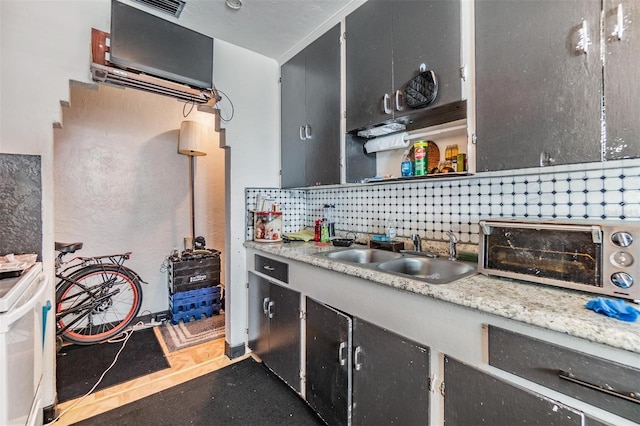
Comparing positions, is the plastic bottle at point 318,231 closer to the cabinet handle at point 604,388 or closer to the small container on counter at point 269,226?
the small container on counter at point 269,226

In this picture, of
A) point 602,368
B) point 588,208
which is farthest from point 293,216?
point 602,368

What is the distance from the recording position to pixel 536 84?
1.04 meters

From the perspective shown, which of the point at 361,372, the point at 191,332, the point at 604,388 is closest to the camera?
the point at 604,388

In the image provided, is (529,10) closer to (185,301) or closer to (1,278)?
(1,278)

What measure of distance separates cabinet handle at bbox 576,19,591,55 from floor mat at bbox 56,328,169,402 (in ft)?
9.81

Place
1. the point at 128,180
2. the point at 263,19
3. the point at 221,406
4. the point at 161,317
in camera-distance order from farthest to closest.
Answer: the point at 161,317, the point at 128,180, the point at 263,19, the point at 221,406

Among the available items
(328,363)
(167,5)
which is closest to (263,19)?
(167,5)

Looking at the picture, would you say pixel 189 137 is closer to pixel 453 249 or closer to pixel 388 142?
pixel 388 142

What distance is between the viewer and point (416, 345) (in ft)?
3.56

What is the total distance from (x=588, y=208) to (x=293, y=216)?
6.77ft

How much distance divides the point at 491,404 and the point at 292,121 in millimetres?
2151

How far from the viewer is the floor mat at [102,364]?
1902 mm

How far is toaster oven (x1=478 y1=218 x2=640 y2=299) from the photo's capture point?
0.83 metres

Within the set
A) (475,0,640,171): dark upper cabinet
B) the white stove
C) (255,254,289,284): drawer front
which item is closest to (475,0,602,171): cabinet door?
(475,0,640,171): dark upper cabinet
